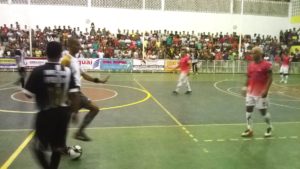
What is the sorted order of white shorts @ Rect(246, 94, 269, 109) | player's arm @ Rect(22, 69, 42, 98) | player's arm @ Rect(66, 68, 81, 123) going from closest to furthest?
1. player's arm @ Rect(22, 69, 42, 98)
2. player's arm @ Rect(66, 68, 81, 123)
3. white shorts @ Rect(246, 94, 269, 109)

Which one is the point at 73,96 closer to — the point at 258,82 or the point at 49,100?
the point at 49,100

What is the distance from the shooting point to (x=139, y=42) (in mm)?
28594

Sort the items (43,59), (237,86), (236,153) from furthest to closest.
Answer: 1. (43,59)
2. (237,86)
3. (236,153)

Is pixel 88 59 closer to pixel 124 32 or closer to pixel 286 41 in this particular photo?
pixel 124 32

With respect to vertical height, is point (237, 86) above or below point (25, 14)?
below

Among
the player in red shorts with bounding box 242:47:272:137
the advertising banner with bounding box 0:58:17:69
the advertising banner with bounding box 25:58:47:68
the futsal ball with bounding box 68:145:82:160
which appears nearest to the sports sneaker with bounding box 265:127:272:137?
the player in red shorts with bounding box 242:47:272:137

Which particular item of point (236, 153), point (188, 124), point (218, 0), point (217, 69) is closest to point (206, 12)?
point (218, 0)

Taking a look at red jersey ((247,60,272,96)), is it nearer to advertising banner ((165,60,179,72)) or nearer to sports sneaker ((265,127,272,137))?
sports sneaker ((265,127,272,137))

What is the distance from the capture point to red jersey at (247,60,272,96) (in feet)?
28.2

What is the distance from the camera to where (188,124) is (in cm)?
1000

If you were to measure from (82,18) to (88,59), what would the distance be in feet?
21.3

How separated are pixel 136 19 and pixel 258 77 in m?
24.0

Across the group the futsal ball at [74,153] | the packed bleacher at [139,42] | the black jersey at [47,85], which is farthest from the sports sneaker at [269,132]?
the packed bleacher at [139,42]

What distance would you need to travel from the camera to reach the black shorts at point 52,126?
16.3ft
